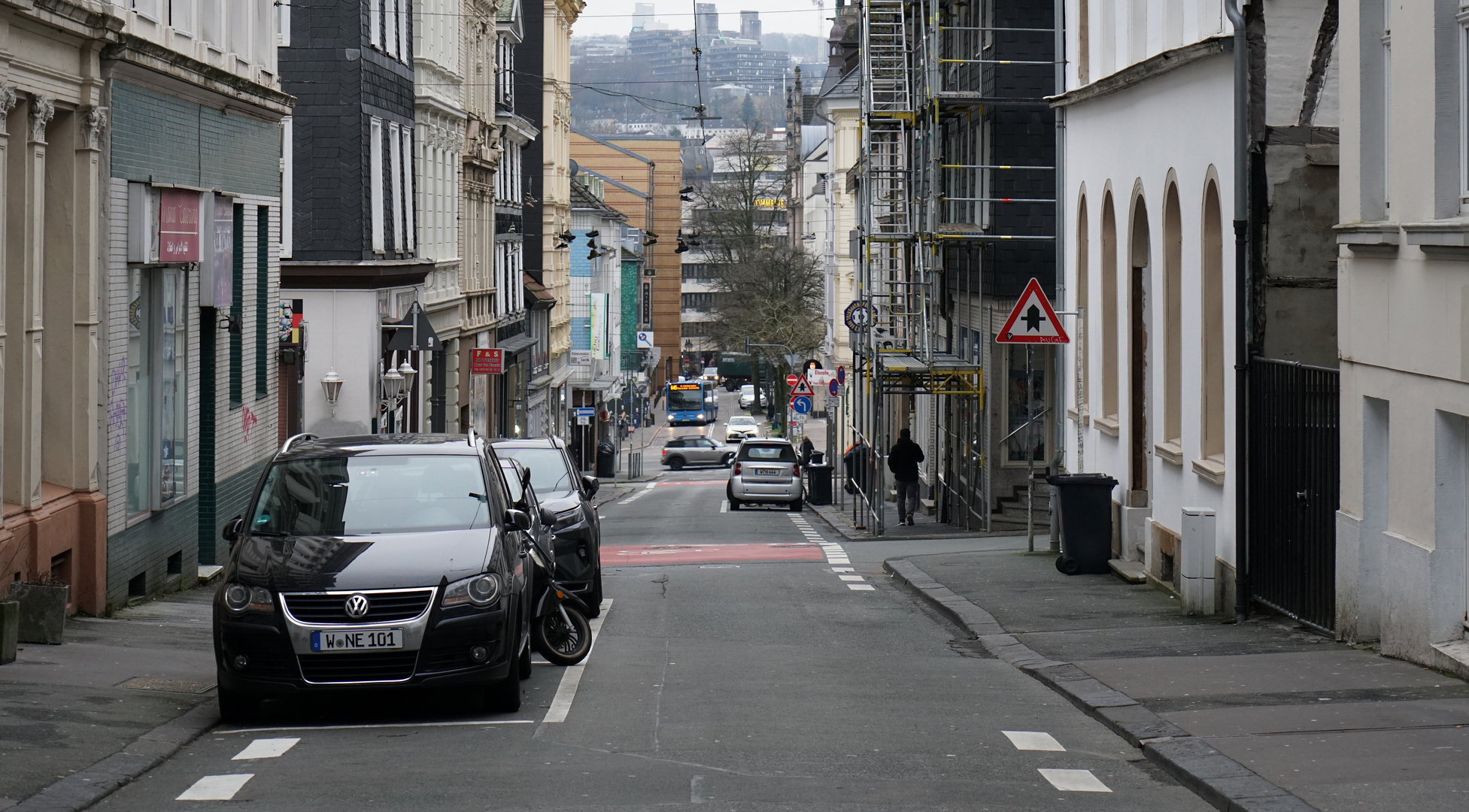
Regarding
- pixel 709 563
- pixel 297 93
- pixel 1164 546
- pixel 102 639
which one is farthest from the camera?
pixel 297 93

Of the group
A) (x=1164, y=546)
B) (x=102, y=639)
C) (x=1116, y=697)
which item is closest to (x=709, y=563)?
(x=1164, y=546)

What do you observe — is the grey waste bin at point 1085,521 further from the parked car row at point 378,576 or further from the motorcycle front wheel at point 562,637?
the parked car row at point 378,576

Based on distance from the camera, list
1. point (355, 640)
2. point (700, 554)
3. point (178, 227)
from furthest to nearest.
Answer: point (700, 554) < point (178, 227) < point (355, 640)

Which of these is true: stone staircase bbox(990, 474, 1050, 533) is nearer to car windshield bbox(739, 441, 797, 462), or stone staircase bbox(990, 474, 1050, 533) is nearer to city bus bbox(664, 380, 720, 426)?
car windshield bbox(739, 441, 797, 462)

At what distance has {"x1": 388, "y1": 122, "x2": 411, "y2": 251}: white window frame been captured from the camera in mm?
33844

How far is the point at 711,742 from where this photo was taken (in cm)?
952

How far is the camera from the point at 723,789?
827 centimetres

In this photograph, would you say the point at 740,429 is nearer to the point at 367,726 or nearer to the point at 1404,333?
the point at 1404,333

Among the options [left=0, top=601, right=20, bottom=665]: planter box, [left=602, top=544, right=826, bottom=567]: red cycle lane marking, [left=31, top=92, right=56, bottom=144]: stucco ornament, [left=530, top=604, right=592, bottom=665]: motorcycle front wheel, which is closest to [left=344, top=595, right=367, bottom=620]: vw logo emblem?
[left=530, top=604, right=592, bottom=665]: motorcycle front wheel

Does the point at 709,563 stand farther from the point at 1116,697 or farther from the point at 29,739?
the point at 29,739

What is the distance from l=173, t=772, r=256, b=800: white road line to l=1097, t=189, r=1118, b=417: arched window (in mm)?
13333

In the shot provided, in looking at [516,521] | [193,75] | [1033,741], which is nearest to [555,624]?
[516,521]

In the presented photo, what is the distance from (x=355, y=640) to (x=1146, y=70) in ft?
34.9

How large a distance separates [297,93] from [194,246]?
13567mm
